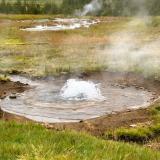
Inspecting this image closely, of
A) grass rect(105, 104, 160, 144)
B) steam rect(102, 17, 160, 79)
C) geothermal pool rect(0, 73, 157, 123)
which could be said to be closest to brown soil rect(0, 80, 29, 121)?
geothermal pool rect(0, 73, 157, 123)

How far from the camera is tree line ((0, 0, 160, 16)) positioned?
105 m

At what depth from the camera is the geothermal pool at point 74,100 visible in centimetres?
2603

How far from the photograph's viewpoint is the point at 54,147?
11031mm

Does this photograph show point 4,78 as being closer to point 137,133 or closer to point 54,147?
point 137,133

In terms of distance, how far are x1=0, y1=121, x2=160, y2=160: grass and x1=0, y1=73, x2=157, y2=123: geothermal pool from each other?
11055mm

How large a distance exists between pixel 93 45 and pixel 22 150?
5218cm

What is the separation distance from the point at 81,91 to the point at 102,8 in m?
96.7

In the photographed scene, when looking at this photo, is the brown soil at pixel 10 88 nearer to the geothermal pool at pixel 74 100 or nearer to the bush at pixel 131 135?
the geothermal pool at pixel 74 100

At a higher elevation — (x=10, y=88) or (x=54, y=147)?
(x=54, y=147)

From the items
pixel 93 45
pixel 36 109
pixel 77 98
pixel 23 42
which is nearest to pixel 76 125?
pixel 36 109

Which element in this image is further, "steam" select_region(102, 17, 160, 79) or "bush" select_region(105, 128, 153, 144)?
"steam" select_region(102, 17, 160, 79)

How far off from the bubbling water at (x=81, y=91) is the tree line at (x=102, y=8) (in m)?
68.1

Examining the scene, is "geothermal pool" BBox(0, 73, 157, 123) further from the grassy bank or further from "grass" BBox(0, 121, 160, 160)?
"grass" BBox(0, 121, 160, 160)

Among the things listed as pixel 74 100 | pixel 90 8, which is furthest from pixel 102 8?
pixel 74 100
